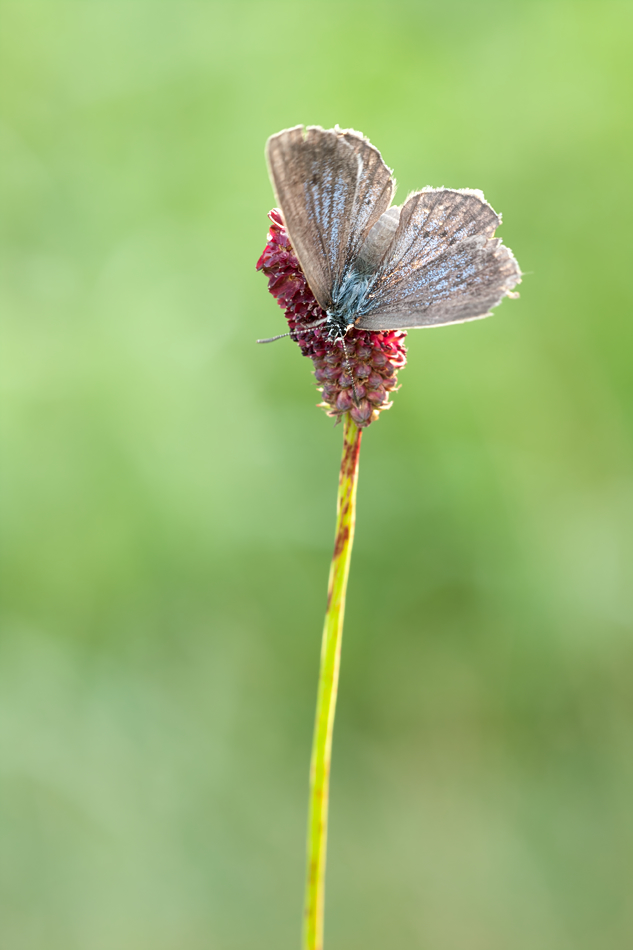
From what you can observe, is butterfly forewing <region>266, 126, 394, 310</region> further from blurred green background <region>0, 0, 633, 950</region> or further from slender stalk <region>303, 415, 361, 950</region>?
blurred green background <region>0, 0, 633, 950</region>

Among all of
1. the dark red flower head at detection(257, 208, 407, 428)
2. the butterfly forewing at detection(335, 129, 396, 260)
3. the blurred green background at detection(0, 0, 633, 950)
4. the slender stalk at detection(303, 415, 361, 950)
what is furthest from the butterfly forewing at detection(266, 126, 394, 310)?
the blurred green background at detection(0, 0, 633, 950)

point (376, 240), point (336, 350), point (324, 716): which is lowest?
point (324, 716)

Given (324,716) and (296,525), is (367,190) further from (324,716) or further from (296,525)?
(296,525)

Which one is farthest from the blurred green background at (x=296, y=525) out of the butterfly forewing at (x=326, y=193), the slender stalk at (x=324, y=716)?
the butterfly forewing at (x=326, y=193)

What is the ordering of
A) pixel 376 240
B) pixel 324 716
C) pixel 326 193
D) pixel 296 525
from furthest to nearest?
pixel 296 525 → pixel 376 240 → pixel 326 193 → pixel 324 716

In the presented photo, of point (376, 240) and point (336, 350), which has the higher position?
point (376, 240)

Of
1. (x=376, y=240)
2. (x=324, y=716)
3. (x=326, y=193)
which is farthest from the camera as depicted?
(x=376, y=240)

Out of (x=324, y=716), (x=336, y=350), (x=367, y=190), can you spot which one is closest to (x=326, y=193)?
(x=367, y=190)

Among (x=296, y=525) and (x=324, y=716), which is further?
(x=296, y=525)
